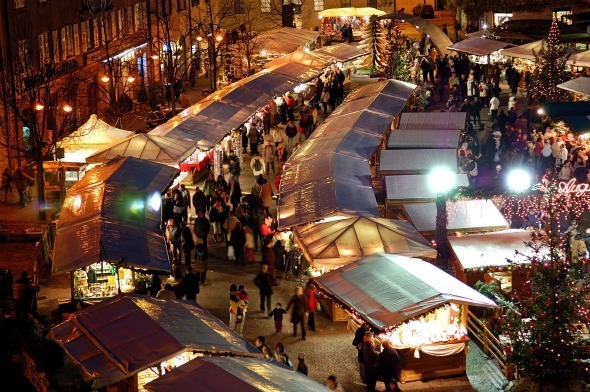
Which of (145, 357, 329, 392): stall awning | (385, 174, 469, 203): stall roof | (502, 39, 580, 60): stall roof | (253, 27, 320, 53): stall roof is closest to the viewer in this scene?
(145, 357, 329, 392): stall awning

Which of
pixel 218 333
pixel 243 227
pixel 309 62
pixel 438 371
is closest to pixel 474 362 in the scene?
pixel 438 371

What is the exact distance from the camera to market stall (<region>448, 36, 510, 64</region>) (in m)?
47.0

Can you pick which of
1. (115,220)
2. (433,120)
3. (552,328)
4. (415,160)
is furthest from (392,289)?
(433,120)

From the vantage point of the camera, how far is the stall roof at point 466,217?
Answer: 78.1 feet

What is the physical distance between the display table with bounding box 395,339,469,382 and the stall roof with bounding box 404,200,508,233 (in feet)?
16.2

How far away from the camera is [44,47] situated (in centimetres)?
3891

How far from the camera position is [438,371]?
19078 mm

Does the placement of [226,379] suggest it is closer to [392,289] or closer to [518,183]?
[392,289]

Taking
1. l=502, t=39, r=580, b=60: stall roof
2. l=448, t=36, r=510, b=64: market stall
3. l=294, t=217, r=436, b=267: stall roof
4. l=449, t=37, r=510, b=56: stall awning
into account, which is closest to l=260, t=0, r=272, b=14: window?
l=448, t=36, r=510, b=64: market stall

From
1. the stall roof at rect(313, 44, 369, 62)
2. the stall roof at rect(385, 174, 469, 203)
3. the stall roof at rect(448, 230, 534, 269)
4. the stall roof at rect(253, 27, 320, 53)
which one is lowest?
the stall roof at rect(253, 27, 320, 53)

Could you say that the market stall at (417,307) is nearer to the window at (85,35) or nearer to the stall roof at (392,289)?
the stall roof at (392,289)

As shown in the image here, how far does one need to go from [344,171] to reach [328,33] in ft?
124

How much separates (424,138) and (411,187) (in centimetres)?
560

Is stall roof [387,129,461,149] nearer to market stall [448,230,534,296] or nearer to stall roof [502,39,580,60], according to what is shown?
market stall [448,230,534,296]
